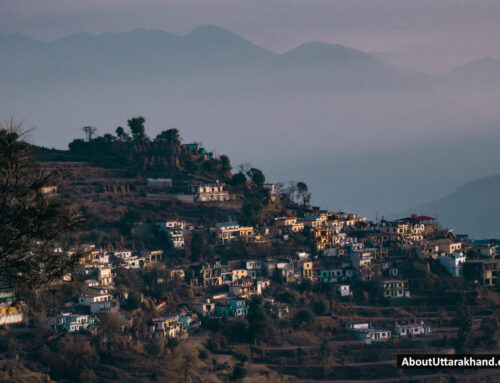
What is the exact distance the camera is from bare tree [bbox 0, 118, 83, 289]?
799 cm

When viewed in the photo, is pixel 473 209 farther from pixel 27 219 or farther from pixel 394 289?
pixel 27 219

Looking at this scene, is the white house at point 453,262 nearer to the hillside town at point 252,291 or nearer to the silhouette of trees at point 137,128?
the hillside town at point 252,291

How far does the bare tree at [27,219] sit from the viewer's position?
7.99m

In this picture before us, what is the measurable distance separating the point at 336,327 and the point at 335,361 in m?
3.11

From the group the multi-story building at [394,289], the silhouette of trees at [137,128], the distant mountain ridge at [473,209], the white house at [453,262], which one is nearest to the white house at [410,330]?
the multi-story building at [394,289]

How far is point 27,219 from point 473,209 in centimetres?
11103

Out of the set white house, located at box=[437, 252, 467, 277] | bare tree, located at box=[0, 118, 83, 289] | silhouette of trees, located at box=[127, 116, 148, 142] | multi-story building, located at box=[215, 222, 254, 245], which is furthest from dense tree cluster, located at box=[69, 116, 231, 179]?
bare tree, located at box=[0, 118, 83, 289]

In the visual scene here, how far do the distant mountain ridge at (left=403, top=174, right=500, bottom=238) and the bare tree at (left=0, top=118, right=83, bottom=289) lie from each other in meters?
90.3

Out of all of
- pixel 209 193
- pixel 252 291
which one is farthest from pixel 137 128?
pixel 252 291

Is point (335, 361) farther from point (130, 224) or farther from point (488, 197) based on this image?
point (488, 197)

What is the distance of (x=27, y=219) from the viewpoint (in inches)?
316

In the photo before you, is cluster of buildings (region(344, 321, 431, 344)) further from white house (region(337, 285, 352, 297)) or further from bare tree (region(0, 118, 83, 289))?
bare tree (region(0, 118, 83, 289))

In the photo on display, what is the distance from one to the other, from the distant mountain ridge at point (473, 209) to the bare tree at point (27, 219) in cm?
9032

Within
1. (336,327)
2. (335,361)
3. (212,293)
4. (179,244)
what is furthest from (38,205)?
(179,244)
